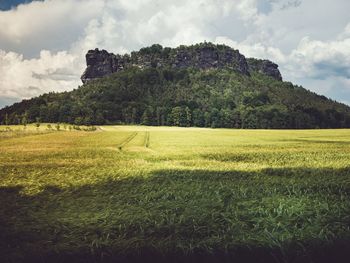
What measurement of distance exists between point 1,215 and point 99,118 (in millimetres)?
151467

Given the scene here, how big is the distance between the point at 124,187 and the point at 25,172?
7187mm

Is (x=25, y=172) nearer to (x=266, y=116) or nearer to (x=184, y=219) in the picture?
(x=184, y=219)

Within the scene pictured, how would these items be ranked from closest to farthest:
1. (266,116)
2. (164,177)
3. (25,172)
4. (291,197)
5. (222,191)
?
(291,197) < (222,191) < (164,177) < (25,172) < (266,116)

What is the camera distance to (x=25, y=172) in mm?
18969

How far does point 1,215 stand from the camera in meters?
10.8

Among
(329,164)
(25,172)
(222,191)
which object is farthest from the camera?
(329,164)

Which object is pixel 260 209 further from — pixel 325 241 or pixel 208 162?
pixel 208 162

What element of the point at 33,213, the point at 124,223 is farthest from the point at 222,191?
the point at 33,213

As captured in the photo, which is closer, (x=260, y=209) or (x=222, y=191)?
(x=260, y=209)

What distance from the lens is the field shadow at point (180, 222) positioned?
311 inches

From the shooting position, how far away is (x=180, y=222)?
382 inches

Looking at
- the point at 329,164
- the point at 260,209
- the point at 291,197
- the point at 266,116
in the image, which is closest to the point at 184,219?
the point at 260,209

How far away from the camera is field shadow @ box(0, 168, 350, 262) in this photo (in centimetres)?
789

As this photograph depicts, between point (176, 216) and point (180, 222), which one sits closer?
point (180, 222)
